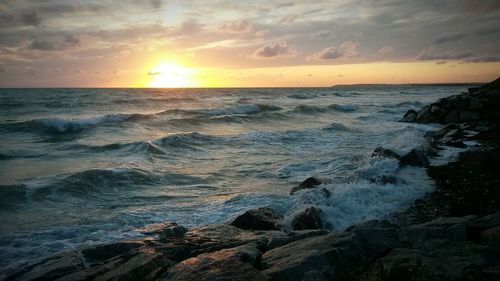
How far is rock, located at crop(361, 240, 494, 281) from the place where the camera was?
13.9 ft

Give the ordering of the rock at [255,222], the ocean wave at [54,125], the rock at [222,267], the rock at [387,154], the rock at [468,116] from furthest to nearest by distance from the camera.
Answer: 1. the ocean wave at [54,125]
2. the rock at [468,116]
3. the rock at [387,154]
4. the rock at [255,222]
5. the rock at [222,267]

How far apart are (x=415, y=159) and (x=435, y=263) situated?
9919mm

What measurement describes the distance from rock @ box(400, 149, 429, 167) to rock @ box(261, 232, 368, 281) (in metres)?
8.77

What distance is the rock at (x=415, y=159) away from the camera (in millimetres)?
13578

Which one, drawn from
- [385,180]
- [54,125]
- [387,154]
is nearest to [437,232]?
[385,180]

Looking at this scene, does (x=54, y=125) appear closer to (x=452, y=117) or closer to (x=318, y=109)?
(x=452, y=117)

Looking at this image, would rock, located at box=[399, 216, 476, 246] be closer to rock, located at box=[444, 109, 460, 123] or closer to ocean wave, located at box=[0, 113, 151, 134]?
rock, located at box=[444, 109, 460, 123]

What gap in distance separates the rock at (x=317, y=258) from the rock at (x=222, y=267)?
20 cm

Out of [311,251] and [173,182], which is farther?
[173,182]

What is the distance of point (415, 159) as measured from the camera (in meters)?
13.7

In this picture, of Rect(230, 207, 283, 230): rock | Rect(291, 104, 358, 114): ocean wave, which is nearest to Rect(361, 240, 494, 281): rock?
Rect(230, 207, 283, 230): rock

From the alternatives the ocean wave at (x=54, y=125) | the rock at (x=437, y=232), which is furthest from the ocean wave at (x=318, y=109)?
the rock at (x=437, y=232)

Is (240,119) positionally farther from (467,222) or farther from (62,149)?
(467,222)

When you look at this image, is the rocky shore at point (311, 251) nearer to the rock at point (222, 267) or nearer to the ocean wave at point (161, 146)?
the rock at point (222, 267)
